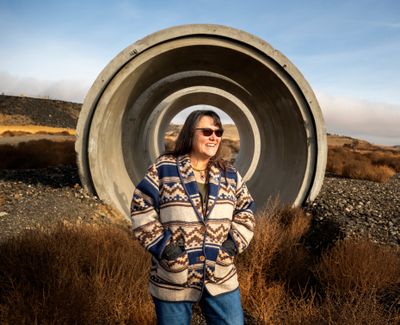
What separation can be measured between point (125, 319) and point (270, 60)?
5.15 m

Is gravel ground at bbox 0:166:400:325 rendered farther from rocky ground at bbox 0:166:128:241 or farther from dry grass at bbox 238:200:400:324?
dry grass at bbox 238:200:400:324

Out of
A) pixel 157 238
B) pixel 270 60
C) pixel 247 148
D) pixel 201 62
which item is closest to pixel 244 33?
pixel 270 60

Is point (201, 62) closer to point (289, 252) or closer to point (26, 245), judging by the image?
point (289, 252)

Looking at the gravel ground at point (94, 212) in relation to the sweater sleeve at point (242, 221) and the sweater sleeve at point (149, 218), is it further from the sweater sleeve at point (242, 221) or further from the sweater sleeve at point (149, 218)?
the sweater sleeve at point (242, 221)

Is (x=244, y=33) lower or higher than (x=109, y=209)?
higher

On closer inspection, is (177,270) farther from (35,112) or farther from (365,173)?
(35,112)

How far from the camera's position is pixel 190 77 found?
967 cm

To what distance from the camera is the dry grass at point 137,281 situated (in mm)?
2918

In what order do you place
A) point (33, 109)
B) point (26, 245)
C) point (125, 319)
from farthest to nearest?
point (33, 109) < point (26, 245) < point (125, 319)

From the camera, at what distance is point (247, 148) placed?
1345cm

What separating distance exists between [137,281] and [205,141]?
6.38 ft

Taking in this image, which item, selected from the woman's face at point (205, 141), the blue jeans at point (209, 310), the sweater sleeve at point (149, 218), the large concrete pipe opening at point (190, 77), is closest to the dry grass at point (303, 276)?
the blue jeans at point (209, 310)

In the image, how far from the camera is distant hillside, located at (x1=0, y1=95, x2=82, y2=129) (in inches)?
1813

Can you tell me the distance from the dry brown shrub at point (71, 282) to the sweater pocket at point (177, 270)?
3.74 ft
